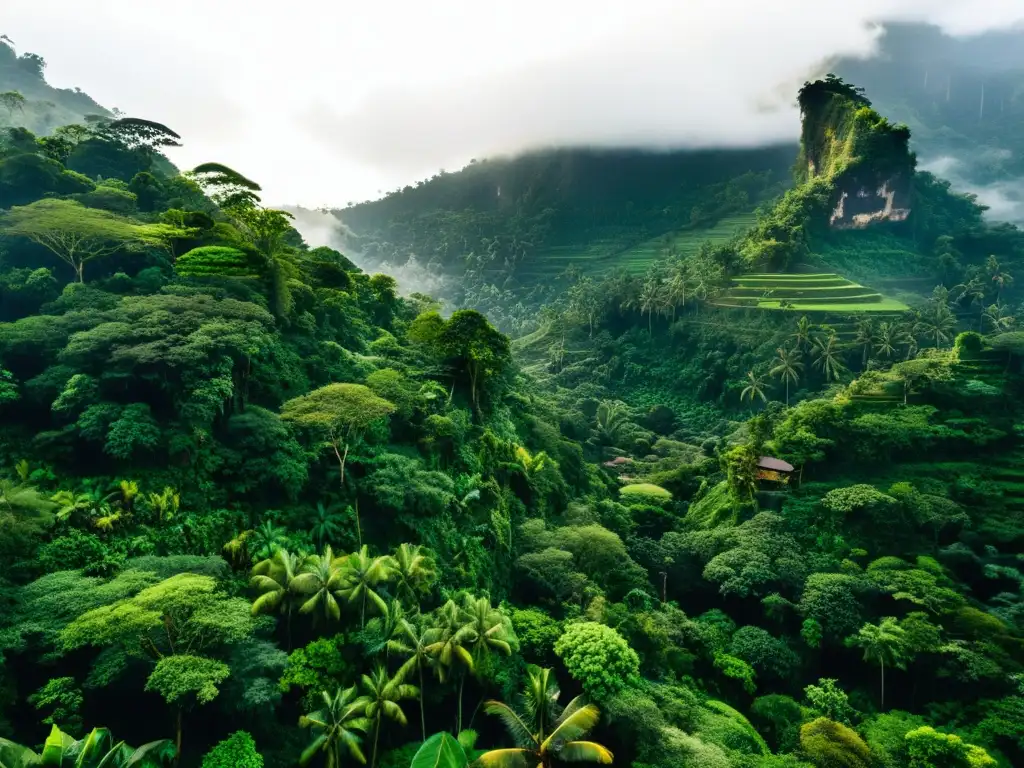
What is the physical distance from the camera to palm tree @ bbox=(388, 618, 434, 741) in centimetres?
1577

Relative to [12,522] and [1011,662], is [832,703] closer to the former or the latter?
[1011,662]

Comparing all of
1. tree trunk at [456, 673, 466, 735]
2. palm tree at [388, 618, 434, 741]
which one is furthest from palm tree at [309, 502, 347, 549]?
tree trunk at [456, 673, 466, 735]

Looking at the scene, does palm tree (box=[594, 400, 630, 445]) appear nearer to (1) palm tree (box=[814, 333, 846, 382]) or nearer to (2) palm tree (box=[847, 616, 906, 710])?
(1) palm tree (box=[814, 333, 846, 382])

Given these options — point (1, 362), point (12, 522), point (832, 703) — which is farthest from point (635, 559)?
point (1, 362)

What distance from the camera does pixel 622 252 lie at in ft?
456

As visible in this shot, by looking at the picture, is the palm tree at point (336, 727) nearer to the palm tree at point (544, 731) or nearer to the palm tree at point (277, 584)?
the palm tree at point (277, 584)

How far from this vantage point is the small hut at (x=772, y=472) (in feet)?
116

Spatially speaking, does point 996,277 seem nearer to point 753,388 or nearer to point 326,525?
point 753,388

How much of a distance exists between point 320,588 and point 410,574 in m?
3.60

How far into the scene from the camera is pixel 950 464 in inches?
1417

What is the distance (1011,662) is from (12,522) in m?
35.1

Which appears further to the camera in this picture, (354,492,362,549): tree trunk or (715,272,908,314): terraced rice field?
(715,272,908,314): terraced rice field

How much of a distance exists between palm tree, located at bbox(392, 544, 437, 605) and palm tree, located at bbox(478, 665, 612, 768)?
4.29 metres

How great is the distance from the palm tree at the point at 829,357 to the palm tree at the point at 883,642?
3997 cm
